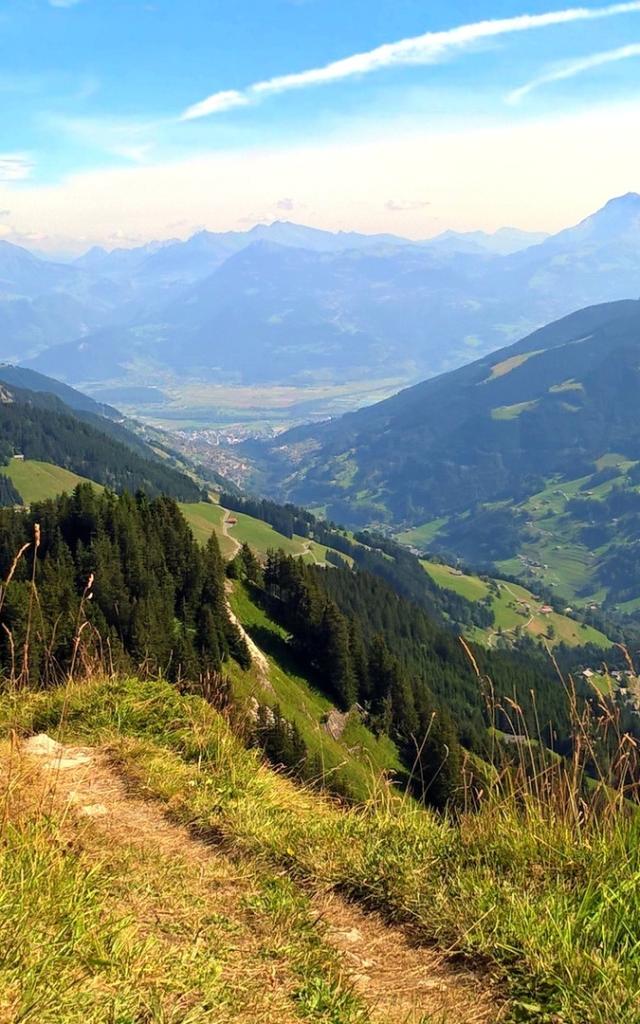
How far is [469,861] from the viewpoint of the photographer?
17.1ft

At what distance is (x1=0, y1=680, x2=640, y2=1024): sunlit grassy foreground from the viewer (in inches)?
151

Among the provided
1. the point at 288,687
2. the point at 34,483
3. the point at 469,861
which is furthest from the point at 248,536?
the point at 469,861

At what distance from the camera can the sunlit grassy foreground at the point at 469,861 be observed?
12.6ft

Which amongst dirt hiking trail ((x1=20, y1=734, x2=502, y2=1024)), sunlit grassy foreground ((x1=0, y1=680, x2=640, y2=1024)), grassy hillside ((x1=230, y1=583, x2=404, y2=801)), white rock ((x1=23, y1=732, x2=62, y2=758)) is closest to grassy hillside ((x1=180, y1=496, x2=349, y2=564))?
grassy hillside ((x1=230, y1=583, x2=404, y2=801))

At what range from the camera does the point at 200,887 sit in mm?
5023

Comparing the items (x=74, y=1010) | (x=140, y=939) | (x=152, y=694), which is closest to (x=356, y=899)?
(x=140, y=939)

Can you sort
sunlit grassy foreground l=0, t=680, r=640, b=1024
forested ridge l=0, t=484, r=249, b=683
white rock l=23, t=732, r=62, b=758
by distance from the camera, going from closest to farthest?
1. sunlit grassy foreground l=0, t=680, r=640, b=1024
2. white rock l=23, t=732, r=62, b=758
3. forested ridge l=0, t=484, r=249, b=683

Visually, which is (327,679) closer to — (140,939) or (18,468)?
(140,939)

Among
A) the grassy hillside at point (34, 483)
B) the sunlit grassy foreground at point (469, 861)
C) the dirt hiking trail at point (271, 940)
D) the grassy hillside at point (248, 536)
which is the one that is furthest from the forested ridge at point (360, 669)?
the grassy hillside at point (34, 483)

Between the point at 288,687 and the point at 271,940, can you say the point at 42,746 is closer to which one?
the point at 271,940

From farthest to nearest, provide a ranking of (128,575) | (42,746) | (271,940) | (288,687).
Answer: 1. (288,687)
2. (128,575)
3. (42,746)
4. (271,940)

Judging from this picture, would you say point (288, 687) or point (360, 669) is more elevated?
point (288, 687)

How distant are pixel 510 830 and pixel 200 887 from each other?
8.19 ft

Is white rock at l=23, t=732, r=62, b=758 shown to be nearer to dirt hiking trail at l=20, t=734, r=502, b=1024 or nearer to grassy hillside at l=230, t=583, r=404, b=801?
dirt hiking trail at l=20, t=734, r=502, b=1024
